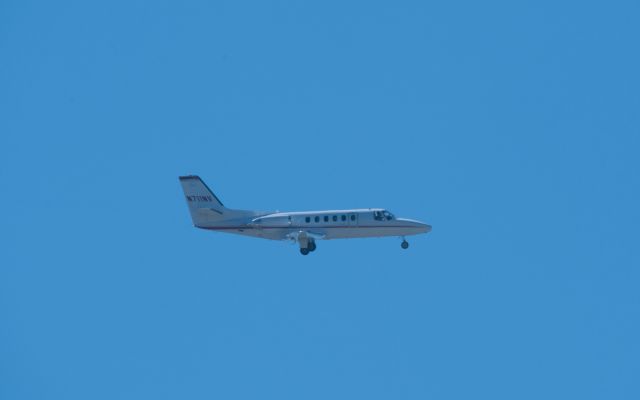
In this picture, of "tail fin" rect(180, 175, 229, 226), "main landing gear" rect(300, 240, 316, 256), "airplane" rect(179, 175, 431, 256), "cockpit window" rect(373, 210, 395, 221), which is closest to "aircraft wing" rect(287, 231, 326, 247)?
"airplane" rect(179, 175, 431, 256)

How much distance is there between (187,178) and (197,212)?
267 cm

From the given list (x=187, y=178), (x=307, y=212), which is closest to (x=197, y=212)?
(x=187, y=178)

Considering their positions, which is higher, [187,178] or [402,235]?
[187,178]

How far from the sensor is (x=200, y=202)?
64.3 meters

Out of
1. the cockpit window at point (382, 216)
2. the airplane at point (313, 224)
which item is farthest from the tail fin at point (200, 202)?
the cockpit window at point (382, 216)

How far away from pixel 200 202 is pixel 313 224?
8475 millimetres

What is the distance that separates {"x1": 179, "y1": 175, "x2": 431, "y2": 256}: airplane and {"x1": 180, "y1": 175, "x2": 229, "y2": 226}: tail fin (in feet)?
0.09

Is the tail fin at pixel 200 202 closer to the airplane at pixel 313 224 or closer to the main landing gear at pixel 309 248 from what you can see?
the airplane at pixel 313 224

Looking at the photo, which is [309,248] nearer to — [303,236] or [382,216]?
[303,236]

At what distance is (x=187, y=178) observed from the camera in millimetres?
64812

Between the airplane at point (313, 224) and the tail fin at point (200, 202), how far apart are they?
28 millimetres

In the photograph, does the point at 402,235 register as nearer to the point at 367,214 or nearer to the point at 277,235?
the point at 367,214

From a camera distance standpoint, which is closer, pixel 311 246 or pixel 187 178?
pixel 311 246

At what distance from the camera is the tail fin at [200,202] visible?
64125mm
